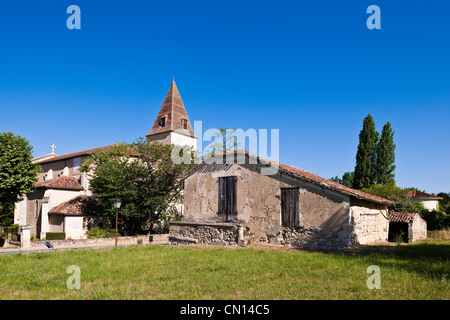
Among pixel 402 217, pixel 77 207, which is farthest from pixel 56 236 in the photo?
pixel 402 217

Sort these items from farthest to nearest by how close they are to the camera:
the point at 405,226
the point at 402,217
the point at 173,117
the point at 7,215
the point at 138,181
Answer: the point at 173,117, the point at 7,215, the point at 138,181, the point at 405,226, the point at 402,217

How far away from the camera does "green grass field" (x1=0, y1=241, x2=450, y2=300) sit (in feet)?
21.0

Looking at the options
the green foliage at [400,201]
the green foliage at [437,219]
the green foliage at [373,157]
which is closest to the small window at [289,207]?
the green foliage at [400,201]

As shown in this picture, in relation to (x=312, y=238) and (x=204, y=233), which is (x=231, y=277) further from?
(x=204, y=233)

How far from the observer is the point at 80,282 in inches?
311

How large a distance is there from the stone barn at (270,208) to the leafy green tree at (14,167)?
1357cm

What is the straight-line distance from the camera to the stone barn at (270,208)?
1387cm

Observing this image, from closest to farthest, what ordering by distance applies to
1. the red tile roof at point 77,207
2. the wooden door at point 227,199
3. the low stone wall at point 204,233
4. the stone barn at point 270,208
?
the stone barn at point 270,208 < the low stone wall at point 204,233 < the wooden door at point 227,199 < the red tile roof at point 77,207

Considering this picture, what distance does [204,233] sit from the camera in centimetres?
1773

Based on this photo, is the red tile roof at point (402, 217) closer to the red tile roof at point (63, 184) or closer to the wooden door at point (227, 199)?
the wooden door at point (227, 199)

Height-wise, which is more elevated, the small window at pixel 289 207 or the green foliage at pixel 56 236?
the small window at pixel 289 207

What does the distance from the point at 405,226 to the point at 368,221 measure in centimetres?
590

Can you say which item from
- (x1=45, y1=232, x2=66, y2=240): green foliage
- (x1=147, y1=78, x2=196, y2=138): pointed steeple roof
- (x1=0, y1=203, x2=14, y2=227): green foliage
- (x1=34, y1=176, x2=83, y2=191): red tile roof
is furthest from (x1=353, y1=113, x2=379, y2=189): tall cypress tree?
(x1=0, y1=203, x2=14, y2=227): green foliage
